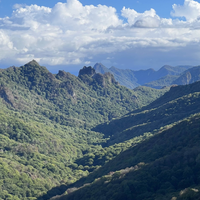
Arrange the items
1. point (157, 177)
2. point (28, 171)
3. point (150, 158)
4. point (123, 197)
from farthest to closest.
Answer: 1. point (28, 171)
2. point (150, 158)
3. point (157, 177)
4. point (123, 197)

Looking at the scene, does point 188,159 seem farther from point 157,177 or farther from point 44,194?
point 44,194

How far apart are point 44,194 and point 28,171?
3039 centimetres

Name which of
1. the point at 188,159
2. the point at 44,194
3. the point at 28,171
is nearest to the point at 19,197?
the point at 44,194

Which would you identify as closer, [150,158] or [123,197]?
[123,197]

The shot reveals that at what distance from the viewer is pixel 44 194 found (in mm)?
171500

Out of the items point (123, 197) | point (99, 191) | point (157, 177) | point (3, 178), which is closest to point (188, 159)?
point (157, 177)

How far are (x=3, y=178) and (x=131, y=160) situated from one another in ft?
260

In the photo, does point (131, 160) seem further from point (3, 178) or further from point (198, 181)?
point (3, 178)

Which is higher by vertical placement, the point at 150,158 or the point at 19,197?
the point at 150,158

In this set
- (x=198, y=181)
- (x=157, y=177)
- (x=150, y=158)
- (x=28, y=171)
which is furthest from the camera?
(x=28, y=171)

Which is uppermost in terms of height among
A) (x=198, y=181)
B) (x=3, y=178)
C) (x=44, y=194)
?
(x=198, y=181)

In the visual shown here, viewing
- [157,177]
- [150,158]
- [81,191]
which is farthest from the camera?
[150,158]

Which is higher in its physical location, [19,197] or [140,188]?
[140,188]

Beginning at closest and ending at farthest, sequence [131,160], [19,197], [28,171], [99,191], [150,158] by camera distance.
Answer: [99,191], [150,158], [131,160], [19,197], [28,171]
